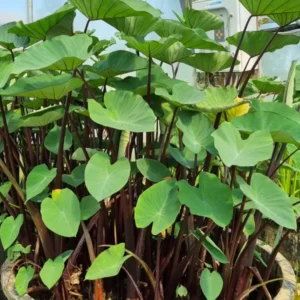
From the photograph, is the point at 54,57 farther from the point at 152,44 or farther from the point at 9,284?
the point at 9,284

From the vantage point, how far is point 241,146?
694 millimetres

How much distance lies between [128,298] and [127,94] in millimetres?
403

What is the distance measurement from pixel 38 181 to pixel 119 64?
0.27m

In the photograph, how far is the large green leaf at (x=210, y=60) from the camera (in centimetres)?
91

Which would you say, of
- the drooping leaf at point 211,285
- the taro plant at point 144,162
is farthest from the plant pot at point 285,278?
the drooping leaf at point 211,285

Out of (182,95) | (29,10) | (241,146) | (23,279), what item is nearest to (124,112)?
(182,95)

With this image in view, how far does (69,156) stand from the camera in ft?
3.50

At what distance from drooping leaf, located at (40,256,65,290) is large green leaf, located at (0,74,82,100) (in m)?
0.31

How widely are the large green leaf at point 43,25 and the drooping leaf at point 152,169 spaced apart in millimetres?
311

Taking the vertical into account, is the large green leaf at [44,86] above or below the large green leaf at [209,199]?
above

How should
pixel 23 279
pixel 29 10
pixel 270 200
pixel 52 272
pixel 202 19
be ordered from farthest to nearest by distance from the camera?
pixel 29 10, pixel 202 19, pixel 23 279, pixel 52 272, pixel 270 200

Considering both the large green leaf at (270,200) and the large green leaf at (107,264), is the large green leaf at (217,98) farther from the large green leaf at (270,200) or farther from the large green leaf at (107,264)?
the large green leaf at (107,264)

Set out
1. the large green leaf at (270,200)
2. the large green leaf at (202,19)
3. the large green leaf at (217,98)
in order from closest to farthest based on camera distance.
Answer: the large green leaf at (270,200) → the large green leaf at (217,98) → the large green leaf at (202,19)

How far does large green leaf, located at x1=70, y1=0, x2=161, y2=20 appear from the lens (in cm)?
71
